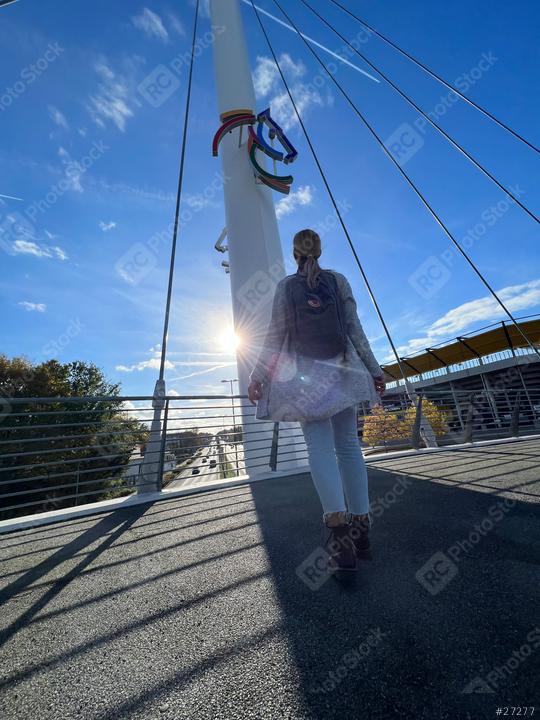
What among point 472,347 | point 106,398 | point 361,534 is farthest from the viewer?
point 472,347

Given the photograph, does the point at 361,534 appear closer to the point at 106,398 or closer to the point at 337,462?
the point at 337,462

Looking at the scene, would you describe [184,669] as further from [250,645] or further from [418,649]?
[418,649]

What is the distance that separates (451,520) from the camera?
1.67 m

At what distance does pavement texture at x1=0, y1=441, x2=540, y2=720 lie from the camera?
0.68 meters

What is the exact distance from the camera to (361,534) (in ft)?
4.40

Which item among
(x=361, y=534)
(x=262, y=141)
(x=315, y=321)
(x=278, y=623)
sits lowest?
(x=278, y=623)

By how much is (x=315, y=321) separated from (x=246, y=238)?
5807mm

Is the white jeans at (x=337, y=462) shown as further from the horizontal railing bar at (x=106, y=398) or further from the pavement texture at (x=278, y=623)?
the horizontal railing bar at (x=106, y=398)

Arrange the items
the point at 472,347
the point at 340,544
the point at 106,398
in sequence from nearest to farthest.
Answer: the point at 340,544 → the point at 106,398 → the point at 472,347

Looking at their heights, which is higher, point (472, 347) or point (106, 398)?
point (472, 347)

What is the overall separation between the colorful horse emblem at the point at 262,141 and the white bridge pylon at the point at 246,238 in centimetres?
17

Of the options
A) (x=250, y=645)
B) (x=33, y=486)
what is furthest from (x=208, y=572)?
(x=33, y=486)

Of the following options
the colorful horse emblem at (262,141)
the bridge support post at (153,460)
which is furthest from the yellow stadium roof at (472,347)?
the bridge support post at (153,460)

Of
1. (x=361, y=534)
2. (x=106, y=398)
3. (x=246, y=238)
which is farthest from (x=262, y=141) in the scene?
(x=361, y=534)
